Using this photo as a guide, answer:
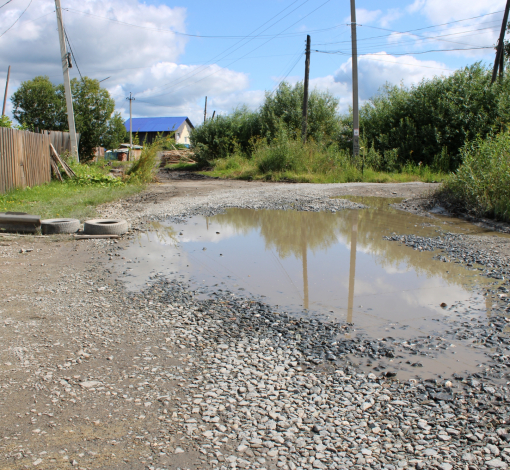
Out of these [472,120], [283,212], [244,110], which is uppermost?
[244,110]

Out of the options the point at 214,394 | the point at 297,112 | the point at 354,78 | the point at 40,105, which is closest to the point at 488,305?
the point at 214,394

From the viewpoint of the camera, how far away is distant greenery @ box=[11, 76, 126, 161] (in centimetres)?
2891

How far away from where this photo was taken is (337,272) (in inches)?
244

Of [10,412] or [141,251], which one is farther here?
[141,251]

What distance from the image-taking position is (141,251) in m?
7.00

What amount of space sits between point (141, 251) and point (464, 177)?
864 cm

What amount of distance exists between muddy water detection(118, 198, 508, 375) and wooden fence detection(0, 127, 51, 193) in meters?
5.66

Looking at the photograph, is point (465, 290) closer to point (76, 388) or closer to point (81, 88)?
point (76, 388)

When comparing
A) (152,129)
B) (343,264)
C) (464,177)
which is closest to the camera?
(343,264)

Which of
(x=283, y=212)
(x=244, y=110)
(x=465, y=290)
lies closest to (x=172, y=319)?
(x=465, y=290)

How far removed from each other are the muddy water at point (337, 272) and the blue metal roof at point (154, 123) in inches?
2335

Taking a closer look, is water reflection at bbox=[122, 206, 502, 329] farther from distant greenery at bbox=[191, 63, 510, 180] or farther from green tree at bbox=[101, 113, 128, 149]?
green tree at bbox=[101, 113, 128, 149]

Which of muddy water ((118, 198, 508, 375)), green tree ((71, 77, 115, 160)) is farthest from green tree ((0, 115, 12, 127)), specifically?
green tree ((71, 77, 115, 160))

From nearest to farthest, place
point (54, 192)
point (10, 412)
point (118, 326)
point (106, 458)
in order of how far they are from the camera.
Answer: point (106, 458), point (10, 412), point (118, 326), point (54, 192)
